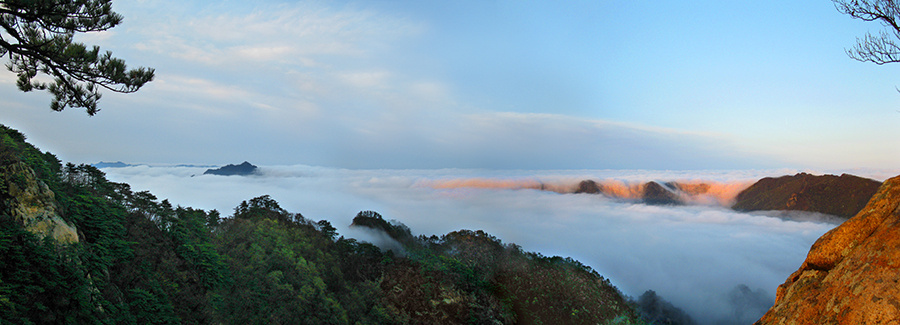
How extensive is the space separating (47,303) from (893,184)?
46.4 feet

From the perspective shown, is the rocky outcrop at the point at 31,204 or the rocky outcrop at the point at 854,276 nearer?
the rocky outcrop at the point at 854,276

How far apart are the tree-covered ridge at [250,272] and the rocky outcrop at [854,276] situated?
40.6 ft

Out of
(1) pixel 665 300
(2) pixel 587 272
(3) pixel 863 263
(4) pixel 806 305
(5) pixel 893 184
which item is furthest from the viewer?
(1) pixel 665 300

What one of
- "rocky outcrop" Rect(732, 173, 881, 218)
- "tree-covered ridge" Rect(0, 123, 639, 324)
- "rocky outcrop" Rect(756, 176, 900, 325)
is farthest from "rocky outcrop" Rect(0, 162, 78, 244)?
"rocky outcrop" Rect(732, 173, 881, 218)

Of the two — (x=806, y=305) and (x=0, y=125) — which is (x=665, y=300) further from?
(x=0, y=125)

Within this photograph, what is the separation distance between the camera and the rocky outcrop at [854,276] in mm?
3000

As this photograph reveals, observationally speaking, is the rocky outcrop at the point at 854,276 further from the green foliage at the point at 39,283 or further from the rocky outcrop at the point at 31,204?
the rocky outcrop at the point at 31,204

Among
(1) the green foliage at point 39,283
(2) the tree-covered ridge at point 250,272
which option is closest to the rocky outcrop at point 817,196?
(2) the tree-covered ridge at point 250,272

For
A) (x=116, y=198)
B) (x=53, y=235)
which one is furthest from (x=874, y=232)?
(x=116, y=198)

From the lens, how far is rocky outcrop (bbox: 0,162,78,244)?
31.2 feet

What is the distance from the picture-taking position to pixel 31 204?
9.83 m

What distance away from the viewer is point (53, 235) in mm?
9758

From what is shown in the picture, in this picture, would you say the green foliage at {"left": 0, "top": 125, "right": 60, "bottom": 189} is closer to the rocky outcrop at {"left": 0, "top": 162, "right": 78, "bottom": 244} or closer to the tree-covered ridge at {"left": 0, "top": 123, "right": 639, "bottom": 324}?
the tree-covered ridge at {"left": 0, "top": 123, "right": 639, "bottom": 324}

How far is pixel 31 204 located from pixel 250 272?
7.56 metres
